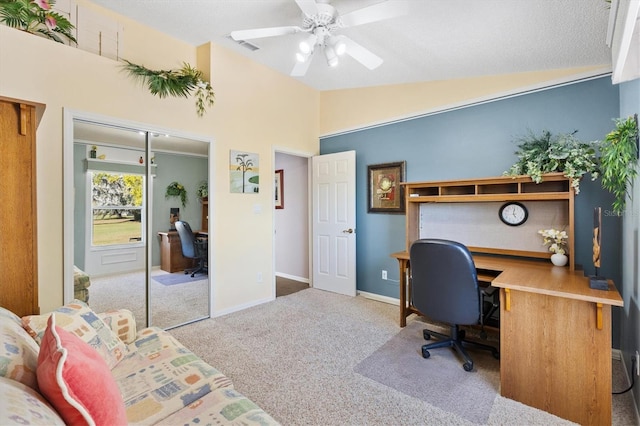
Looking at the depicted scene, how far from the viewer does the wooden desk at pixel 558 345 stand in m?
1.69

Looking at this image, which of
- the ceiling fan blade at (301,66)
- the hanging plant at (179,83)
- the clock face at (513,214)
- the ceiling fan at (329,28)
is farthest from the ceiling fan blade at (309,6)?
the clock face at (513,214)

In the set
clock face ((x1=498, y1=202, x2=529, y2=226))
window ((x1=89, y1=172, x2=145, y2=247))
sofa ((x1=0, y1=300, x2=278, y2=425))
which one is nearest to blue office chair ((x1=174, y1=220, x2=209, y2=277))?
window ((x1=89, y1=172, x2=145, y2=247))

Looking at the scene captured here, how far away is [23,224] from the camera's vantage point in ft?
5.07

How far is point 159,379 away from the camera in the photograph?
140 centimetres

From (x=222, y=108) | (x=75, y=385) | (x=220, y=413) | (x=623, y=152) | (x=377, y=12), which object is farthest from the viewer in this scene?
(x=222, y=108)

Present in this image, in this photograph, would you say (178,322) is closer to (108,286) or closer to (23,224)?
(108,286)

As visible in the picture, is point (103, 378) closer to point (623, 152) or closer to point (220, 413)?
point (220, 413)

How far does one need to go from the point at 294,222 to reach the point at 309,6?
3558mm

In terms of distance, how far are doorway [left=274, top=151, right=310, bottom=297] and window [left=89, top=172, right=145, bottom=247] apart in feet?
7.37

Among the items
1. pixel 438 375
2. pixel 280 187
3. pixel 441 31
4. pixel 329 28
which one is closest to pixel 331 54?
pixel 329 28

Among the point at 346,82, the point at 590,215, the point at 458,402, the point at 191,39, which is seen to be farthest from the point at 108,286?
the point at 590,215

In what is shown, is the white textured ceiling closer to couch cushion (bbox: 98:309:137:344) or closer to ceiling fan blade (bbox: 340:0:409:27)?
ceiling fan blade (bbox: 340:0:409:27)

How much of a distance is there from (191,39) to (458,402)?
4130 millimetres

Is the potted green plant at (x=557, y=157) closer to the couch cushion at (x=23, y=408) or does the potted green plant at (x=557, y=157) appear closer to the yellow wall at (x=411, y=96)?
the yellow wall at (x=411, y=96)
